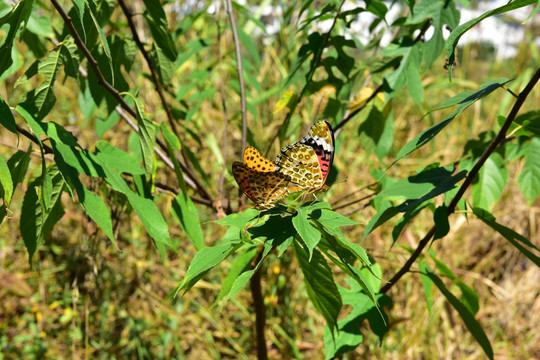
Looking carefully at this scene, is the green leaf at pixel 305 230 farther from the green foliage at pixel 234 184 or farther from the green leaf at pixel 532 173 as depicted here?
the green leaf at pixel 532 173

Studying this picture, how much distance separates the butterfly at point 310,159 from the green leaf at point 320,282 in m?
0.24

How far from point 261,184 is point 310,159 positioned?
13 cm

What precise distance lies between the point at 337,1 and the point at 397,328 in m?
1.72

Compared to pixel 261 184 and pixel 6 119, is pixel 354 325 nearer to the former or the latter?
pixel 261 184

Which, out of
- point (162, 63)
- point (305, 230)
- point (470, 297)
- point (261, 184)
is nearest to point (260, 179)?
point (261, 184)

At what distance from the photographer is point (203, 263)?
74cm

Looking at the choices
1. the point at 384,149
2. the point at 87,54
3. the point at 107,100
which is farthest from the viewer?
the point at 384,149

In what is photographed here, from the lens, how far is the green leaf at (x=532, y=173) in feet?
3.95

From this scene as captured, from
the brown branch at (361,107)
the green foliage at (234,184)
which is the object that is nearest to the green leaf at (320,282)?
the green foliage at (234,184)

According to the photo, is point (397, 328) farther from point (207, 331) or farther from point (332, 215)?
point (332, 215)

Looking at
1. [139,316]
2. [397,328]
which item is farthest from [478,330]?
[139,316]

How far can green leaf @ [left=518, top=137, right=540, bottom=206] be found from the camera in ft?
3.95

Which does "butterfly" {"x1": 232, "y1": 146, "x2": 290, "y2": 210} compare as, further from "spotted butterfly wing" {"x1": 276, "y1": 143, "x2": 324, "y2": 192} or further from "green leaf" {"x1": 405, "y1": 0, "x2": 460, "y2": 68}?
"green leaf" {"x1": 405, "y1": 0, "x2": 460, "y2": 68}

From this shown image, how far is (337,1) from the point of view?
116cm
